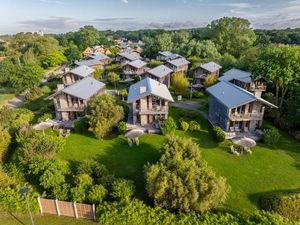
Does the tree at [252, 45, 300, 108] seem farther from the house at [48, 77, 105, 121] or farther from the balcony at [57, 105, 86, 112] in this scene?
the balcony at [57, 105, 86, 112]

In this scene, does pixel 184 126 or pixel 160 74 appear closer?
pixel 184 126

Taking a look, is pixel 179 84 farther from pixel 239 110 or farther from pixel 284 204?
pixel 284 204

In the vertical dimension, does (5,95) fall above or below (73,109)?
below

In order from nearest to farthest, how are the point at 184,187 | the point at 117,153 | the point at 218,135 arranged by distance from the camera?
the point at 184,187, the point at 117,153, the point at 218,135

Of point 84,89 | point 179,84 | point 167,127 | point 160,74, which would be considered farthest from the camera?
point 160,74

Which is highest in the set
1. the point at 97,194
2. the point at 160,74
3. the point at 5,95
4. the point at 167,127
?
the point at 160,74

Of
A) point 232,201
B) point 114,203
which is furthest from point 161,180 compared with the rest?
point 232,201

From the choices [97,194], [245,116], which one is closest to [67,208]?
[97,194]
